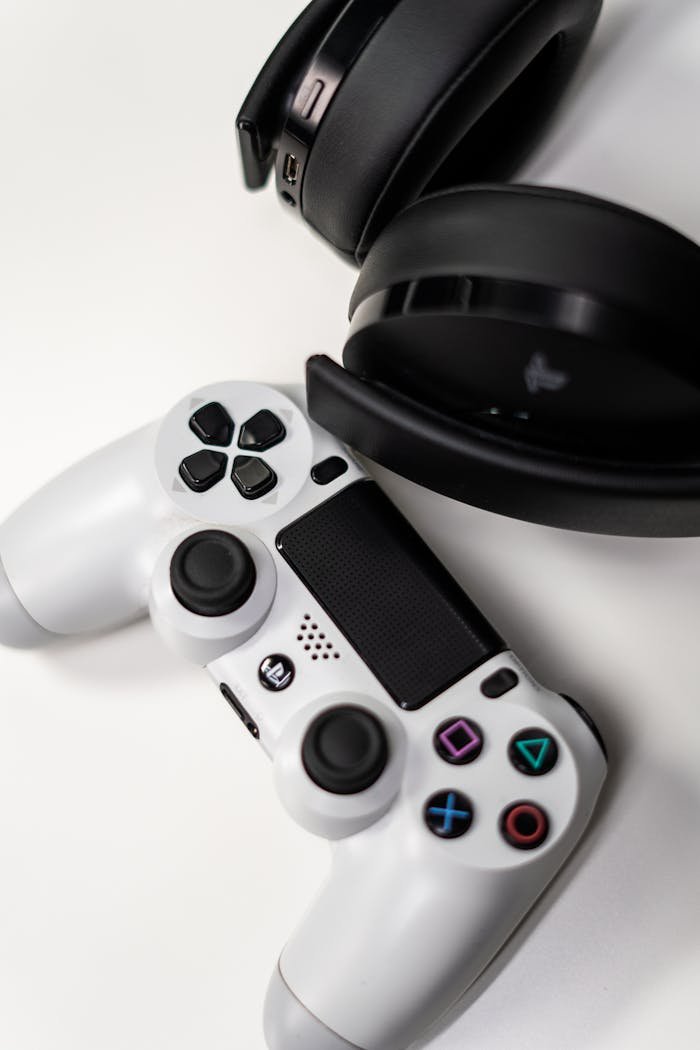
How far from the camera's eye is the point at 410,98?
0.74 m

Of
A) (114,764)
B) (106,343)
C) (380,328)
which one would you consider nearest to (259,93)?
(380,328)

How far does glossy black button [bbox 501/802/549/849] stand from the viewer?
2.42 feet

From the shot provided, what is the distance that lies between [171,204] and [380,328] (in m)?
0.47

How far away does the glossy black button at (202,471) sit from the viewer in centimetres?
84

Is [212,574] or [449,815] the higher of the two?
[212,574]

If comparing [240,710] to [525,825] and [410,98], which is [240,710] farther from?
[410,98]

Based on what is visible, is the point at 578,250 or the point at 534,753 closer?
the point at 578,250

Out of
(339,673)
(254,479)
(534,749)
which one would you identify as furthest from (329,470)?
(534,749)

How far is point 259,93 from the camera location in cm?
79

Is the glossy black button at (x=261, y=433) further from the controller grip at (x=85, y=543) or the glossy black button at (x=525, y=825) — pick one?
the glossy black button at (x=525, y=825)

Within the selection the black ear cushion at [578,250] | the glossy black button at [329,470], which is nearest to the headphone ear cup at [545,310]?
the black ear cushion at [578,250]

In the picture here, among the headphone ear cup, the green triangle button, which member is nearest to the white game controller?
the green triangle button

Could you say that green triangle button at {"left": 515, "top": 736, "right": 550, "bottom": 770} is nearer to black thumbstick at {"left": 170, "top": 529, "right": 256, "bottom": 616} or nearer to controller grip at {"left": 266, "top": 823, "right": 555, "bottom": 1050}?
controller grip at {"left": 266, "top": 823, "right": 555, "bottom": 1050}

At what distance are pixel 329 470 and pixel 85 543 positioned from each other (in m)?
0.20
